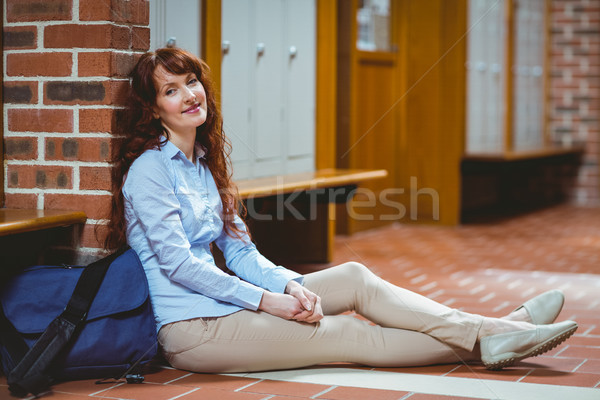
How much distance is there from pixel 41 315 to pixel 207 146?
733mm

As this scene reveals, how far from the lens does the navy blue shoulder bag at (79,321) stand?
2.35m

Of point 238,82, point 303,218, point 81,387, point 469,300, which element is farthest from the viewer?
point 303,218

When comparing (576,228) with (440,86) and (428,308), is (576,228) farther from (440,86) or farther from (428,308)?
(428,308)

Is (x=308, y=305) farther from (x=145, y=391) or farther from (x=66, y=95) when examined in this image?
(x=66, y=95)

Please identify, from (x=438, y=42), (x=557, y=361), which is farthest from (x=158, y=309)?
(x=438, y=42)

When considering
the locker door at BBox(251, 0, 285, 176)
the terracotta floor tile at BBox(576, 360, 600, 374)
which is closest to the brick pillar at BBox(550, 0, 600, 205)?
the locker door at BBox(251, 0, 285, 176)

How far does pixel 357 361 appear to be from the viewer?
8.70 feet

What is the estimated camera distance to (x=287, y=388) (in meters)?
2.46

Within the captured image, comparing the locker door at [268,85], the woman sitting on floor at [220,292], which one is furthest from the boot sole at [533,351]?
the locker door at [268,85]

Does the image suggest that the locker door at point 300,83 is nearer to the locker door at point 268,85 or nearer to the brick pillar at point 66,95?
the locker door at point 268,85

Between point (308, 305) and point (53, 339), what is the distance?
27.7 inches

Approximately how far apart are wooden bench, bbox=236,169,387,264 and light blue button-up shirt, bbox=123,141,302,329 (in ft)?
5.57

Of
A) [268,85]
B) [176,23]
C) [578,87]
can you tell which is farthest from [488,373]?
[578,87]

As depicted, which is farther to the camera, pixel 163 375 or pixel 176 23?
pixel 176 23
